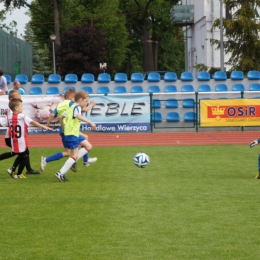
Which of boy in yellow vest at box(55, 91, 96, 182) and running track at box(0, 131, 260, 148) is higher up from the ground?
boy in yellow vest at box(55, 91, 96, 182)

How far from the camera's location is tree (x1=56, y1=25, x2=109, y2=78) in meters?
51.9

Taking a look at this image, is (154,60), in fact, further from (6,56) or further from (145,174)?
(145,174)

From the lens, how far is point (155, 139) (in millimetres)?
25406

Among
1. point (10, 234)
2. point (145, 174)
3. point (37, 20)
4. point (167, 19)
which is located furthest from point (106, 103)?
point (167, 19)

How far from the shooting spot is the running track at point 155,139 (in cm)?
2380

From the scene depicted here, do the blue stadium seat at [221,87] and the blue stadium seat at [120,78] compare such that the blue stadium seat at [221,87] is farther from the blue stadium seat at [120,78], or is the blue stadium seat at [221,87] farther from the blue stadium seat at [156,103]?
the blue stadium seat at [120,78]

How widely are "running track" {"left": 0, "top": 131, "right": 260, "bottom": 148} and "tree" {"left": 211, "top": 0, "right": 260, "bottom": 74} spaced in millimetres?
14001

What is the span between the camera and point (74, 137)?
13.1m

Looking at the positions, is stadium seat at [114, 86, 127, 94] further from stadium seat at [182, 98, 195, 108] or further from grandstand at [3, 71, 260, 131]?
stadium seat at [182, 98, 195, 108]

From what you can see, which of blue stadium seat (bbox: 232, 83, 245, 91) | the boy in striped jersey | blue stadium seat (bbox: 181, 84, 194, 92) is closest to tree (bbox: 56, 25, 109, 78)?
blue stadium seat (bbox: 181, 84, 194, 92)

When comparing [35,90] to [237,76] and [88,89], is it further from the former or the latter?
[237,76]

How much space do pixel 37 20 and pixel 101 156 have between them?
55091mm

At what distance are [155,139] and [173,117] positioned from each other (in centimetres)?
440

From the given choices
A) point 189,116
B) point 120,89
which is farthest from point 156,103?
point 120,89
